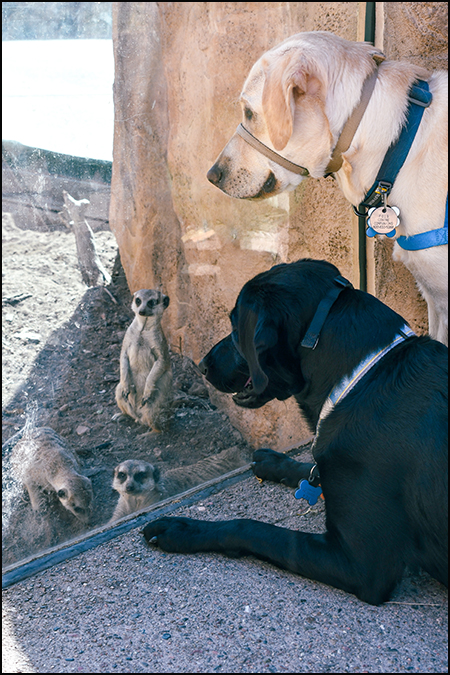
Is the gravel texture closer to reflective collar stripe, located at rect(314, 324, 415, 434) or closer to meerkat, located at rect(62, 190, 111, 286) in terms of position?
reflective collar stripe, located at rect(314, 324, 415, 434)

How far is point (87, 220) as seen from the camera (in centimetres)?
263

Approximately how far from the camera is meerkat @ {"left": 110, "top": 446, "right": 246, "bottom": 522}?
263 centimetres

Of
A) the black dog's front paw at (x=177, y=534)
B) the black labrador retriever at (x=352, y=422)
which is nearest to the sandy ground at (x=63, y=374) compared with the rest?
the black dog's front paw at (x=177, y=534)

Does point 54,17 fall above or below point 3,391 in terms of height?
above

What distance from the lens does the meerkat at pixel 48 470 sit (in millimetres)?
2508

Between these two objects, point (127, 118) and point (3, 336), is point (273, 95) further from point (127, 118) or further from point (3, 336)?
point (3, 336)

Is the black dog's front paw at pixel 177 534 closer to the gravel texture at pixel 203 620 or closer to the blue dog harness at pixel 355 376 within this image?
the gravel texture at pixel 203 620

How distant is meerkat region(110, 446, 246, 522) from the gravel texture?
1.27 feet

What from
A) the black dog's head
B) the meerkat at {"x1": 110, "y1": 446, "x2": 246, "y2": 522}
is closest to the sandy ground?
the meerkat at {"x1": 110, "y1": 446, "x2": 246, "y2": 522}

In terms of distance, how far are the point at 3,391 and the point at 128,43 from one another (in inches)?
67.1

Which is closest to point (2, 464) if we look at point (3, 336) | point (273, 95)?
point (3, 336)

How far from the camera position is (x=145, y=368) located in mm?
2914

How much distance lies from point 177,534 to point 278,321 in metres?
0.89

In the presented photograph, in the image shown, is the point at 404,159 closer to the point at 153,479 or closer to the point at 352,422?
the point at 352,422
